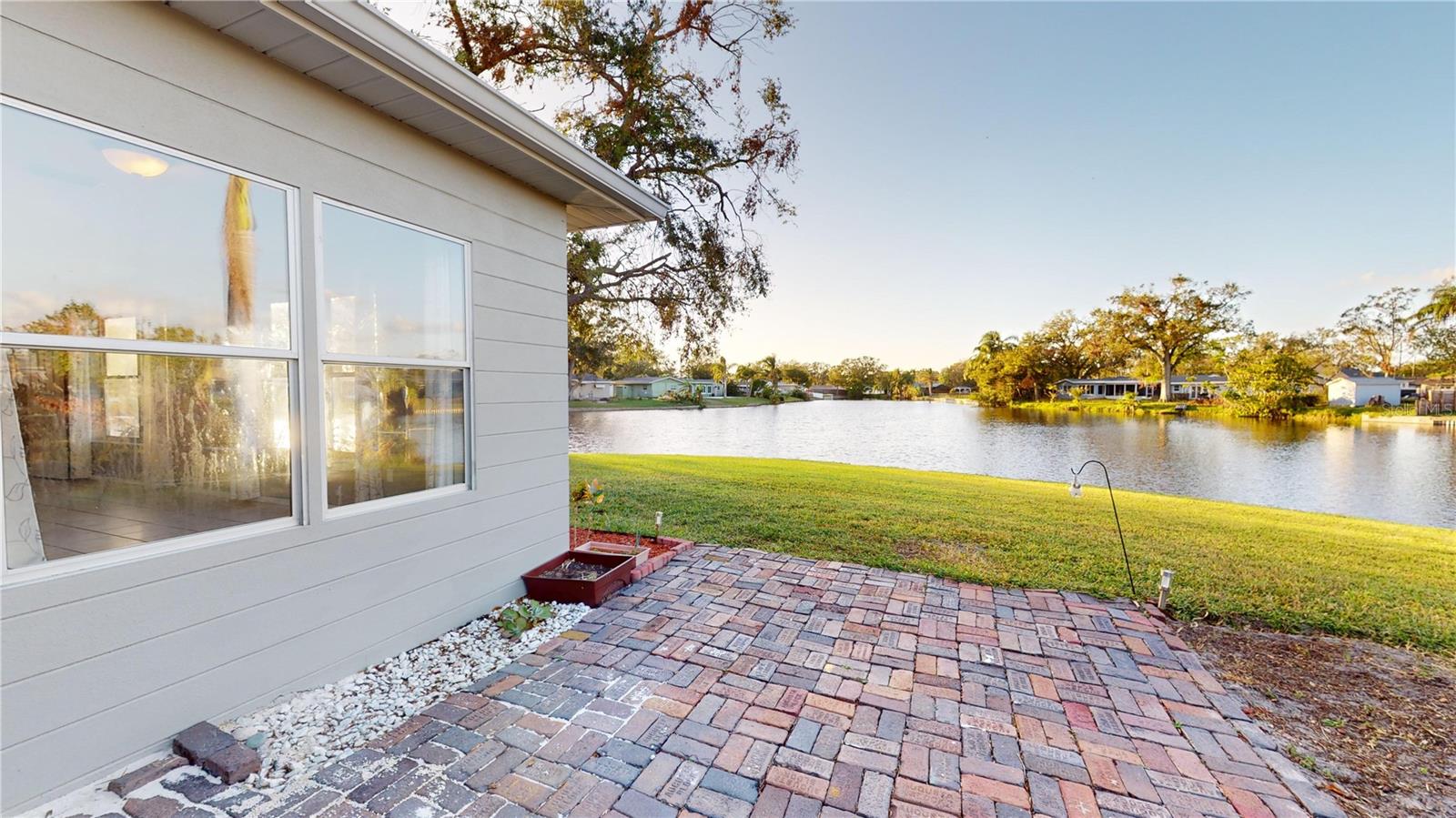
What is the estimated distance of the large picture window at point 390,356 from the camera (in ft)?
7.76

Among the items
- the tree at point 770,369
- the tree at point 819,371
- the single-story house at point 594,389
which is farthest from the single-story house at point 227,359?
the tree at point 819,371

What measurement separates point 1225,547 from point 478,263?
Result: 7.01 meters

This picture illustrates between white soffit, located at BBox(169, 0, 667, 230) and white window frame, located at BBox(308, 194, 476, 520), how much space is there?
19.7 inches

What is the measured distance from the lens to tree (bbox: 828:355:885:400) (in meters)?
61.5

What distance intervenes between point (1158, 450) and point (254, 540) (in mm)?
20262

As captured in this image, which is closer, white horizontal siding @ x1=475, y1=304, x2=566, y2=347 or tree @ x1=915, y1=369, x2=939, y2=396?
white horizontal siding @ x1=475, y1=304, x2=566, y2=347

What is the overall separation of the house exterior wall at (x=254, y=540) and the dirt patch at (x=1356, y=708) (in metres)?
3.86

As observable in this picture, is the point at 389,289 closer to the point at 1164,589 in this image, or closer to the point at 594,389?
the point at 1164,589

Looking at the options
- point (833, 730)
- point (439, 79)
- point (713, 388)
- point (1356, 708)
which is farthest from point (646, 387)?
point (1356, 708)

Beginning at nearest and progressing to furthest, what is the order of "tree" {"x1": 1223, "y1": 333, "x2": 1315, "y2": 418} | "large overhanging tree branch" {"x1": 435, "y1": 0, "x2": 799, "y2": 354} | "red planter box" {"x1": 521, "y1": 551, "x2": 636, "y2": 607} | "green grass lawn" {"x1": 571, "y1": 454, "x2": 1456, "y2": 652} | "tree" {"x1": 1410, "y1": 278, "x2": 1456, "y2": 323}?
"red planter box" {"x1": 521, "y1": 551, "x2": 636, "y2": 607}, "green grass lawn" {"x1": 571, "y1": 454, "x2": 1456, "y2": 652}, "large overhanging tree branch" {"x1": 435, "y1": 0, "x2": 799, "y2": 354}, "tree" {"x1": 1410, "y1": 278, "x2": 1456, "y2": 323}, "tree" {"x1": 1223, "y1": 333, "x2": 1315, "y2": 418}

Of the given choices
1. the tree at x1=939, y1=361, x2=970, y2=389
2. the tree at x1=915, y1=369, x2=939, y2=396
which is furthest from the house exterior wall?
the tree at x1=915, y1=369, x2=939, y2=396

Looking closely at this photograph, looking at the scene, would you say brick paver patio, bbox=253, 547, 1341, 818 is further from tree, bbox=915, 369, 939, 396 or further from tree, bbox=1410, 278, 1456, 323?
tree, bbox=915, 369, 939, 396

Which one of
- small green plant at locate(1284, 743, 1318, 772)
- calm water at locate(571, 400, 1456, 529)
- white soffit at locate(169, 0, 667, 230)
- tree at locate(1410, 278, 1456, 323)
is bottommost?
calm water at locate(571, 400, 1456, 529)

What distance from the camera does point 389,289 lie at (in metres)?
2.63
